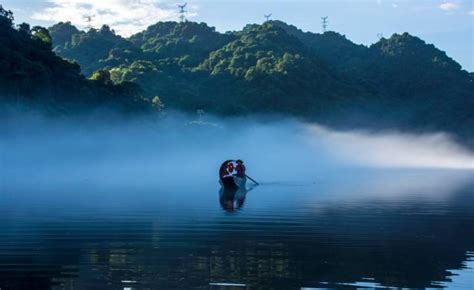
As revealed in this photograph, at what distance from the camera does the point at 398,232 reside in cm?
3222

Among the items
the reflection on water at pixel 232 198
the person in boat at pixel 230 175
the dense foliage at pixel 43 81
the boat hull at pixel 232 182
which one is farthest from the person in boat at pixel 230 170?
the dense foliage at pixel 43 81

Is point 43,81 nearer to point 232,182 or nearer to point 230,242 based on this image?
point 232,182

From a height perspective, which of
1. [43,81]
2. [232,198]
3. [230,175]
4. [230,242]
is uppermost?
[43,81]

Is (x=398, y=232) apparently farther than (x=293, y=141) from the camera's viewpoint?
No

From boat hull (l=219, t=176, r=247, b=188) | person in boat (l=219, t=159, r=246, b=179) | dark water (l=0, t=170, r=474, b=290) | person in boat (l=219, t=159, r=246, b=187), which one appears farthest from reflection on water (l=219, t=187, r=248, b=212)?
person in boat (l=219, t=159, r=246, b=179)

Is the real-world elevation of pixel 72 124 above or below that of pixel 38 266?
above

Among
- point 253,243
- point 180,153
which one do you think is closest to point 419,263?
point 253,243

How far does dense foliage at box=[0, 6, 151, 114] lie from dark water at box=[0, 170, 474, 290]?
49985 millimetres

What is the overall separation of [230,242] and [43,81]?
78.3 m

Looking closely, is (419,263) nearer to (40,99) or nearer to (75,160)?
(40,99)

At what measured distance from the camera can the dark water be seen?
20375mm

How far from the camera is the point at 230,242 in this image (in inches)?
1091

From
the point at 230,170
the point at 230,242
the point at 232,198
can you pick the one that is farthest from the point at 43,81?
the point at 230,242

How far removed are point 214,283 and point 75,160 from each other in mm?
97267
